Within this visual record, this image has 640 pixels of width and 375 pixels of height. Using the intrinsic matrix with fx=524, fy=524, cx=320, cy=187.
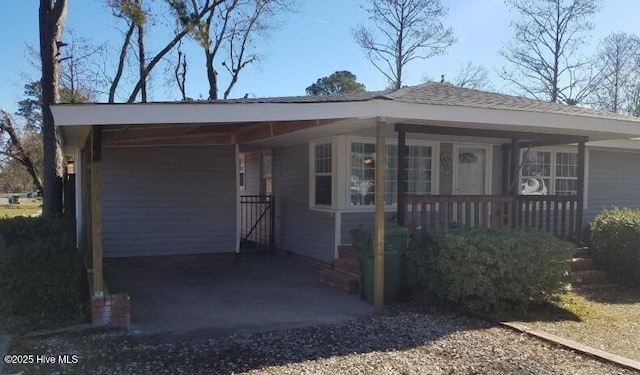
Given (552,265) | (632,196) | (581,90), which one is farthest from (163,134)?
(581,90)

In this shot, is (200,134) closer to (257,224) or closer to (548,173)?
(257,224)

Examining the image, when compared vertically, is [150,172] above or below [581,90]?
below

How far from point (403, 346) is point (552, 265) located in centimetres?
245

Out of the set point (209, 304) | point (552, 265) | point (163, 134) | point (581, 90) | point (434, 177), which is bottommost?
point (209, 304)

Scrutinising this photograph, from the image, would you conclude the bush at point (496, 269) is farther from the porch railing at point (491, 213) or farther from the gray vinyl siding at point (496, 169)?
the gray vinyl siding at point (496, 169)

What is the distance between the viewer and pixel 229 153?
406 inches

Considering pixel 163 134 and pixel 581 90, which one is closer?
pixel 163 134

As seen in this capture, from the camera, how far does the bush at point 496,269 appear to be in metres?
6.24

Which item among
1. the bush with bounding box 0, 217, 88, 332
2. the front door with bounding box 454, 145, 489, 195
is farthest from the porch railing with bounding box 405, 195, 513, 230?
the bush with bounding box 0, 217, 88, 332

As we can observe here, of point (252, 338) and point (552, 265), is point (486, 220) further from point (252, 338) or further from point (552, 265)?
point (252, 338)

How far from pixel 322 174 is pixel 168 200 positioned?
303 cm

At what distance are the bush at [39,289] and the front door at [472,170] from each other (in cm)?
678

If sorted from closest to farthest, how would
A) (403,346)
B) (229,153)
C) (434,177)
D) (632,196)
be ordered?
(403,346), (434,177), (229,153), (632,196)

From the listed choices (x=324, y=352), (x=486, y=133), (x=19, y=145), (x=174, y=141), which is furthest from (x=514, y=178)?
(x=19, y=145)
